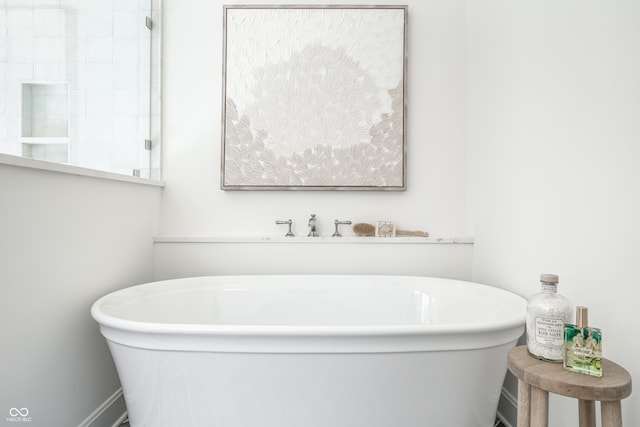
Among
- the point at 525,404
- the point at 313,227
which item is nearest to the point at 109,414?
the point at 313,227

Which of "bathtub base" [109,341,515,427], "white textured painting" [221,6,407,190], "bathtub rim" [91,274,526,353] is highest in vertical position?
"white textured painting" [221,6,407,190]

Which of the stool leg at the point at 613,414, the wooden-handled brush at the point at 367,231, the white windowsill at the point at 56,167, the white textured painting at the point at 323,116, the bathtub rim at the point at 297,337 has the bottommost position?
the stool leg at the point at 613,414

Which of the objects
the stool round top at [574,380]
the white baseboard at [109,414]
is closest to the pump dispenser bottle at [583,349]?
the stool round top at [574,380]

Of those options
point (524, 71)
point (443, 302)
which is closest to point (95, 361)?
point (443, 302)

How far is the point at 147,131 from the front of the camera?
2.10 m

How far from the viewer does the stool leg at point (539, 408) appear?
2.73 feet

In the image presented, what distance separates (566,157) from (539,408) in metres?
0.86

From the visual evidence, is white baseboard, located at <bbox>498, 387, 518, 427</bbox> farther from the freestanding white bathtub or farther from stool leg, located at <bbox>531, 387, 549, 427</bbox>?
stool leg, located at <bbox>531, 387, 549, 427</bbox>

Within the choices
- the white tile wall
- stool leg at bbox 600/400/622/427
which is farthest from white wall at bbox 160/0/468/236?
stool leg at bbox 600/400/622/427

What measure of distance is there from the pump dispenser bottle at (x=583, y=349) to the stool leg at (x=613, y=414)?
6cm

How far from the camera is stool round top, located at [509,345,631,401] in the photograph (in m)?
0.76

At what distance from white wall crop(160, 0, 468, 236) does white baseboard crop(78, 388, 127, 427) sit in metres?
0.92

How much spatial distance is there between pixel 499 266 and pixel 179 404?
1546 mm

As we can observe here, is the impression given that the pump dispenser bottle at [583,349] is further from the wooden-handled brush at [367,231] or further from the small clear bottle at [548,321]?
the wooden-handled brush at [367,231]
